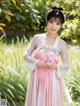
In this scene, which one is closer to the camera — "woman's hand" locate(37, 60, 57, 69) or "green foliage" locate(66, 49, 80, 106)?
"woman's hand" locate(37, 60, 57, 69)

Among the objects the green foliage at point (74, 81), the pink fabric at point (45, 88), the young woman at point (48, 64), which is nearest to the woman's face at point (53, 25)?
the young woman at point (48, 64)

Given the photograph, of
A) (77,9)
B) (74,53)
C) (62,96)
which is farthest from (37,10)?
(62,96)

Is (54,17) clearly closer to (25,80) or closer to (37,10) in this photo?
(25,80)

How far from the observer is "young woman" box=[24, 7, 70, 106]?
15.3 ft

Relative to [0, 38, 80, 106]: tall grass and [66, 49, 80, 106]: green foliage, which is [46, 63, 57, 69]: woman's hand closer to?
[0, 38, 80, 106]: tall grass

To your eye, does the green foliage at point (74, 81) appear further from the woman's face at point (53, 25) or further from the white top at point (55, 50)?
the woman's face at point (53, 25)

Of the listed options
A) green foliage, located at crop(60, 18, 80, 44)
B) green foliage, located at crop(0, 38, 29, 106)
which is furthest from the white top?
green foliage, located at crop(60, 18, 80, 44)

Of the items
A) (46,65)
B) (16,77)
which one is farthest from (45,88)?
(16,77)

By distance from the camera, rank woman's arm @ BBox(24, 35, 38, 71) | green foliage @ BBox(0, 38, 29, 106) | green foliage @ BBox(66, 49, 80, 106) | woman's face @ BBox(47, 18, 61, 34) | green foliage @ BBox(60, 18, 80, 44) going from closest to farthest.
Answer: woman's face @ BBox(47, 18, 61, 34) < woman's arm @ BBox(24, 35, 38, 71) < green foliage @ BBox(0, 38, 29, 106) < green foliage @ BBox(66, 49, 80, 106) < green foliage @ BBox(60, 18, 80, 44)

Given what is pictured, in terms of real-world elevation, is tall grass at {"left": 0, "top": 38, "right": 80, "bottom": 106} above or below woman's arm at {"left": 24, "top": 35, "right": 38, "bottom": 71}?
above

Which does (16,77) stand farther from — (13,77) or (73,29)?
(73,29)

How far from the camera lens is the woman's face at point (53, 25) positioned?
4.61 m

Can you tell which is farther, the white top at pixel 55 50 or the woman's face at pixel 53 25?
the white top at pixel 55 50

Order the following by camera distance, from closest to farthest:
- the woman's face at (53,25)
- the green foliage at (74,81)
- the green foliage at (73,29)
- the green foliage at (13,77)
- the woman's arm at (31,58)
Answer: the woman's face at (53,25), the woman's arm at (31,58), the green foliage at (13,77), the green foliage at (74,81), the green foliage at (73,29)
